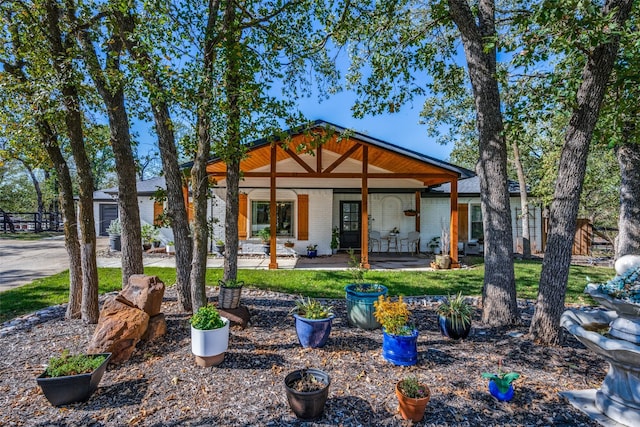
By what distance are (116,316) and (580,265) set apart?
38.9 ft

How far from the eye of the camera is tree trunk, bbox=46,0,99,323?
13.0 ft

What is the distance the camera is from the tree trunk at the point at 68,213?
4.17m

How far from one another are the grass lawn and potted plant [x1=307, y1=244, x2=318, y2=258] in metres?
2.86

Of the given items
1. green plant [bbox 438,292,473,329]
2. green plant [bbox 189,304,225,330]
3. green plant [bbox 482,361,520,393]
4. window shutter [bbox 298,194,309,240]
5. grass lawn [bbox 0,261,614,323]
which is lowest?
grass lawn [bbox 0,261,614,323]

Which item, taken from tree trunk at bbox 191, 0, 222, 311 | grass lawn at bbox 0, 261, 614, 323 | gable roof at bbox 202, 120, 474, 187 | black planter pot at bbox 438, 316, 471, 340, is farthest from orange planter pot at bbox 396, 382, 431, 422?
gable roof at bbox 202, 120, 474, 187

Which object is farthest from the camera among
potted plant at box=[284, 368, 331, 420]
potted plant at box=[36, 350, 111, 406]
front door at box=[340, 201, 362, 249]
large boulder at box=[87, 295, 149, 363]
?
front door at box=[340, 201, 362, 249]

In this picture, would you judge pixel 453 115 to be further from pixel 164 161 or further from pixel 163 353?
pixel 163 353

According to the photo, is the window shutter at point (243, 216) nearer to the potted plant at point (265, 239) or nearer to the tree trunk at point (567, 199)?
the potted plant at point (265, 239)

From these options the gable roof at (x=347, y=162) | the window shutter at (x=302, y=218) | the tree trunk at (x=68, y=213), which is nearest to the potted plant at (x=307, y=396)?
the tree trunk at (x=68, y=213)

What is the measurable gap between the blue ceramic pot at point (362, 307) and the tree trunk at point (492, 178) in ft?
5.08

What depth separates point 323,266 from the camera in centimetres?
922

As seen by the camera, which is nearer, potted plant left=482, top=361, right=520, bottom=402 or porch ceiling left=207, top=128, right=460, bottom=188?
potted plant left=482, top=361, right=520, bottom=402

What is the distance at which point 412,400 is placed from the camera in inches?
93.5

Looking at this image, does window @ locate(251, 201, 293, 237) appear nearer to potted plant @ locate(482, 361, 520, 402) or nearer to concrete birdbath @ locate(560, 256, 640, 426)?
potted plant @ locate(482, 361, 520, 402)
